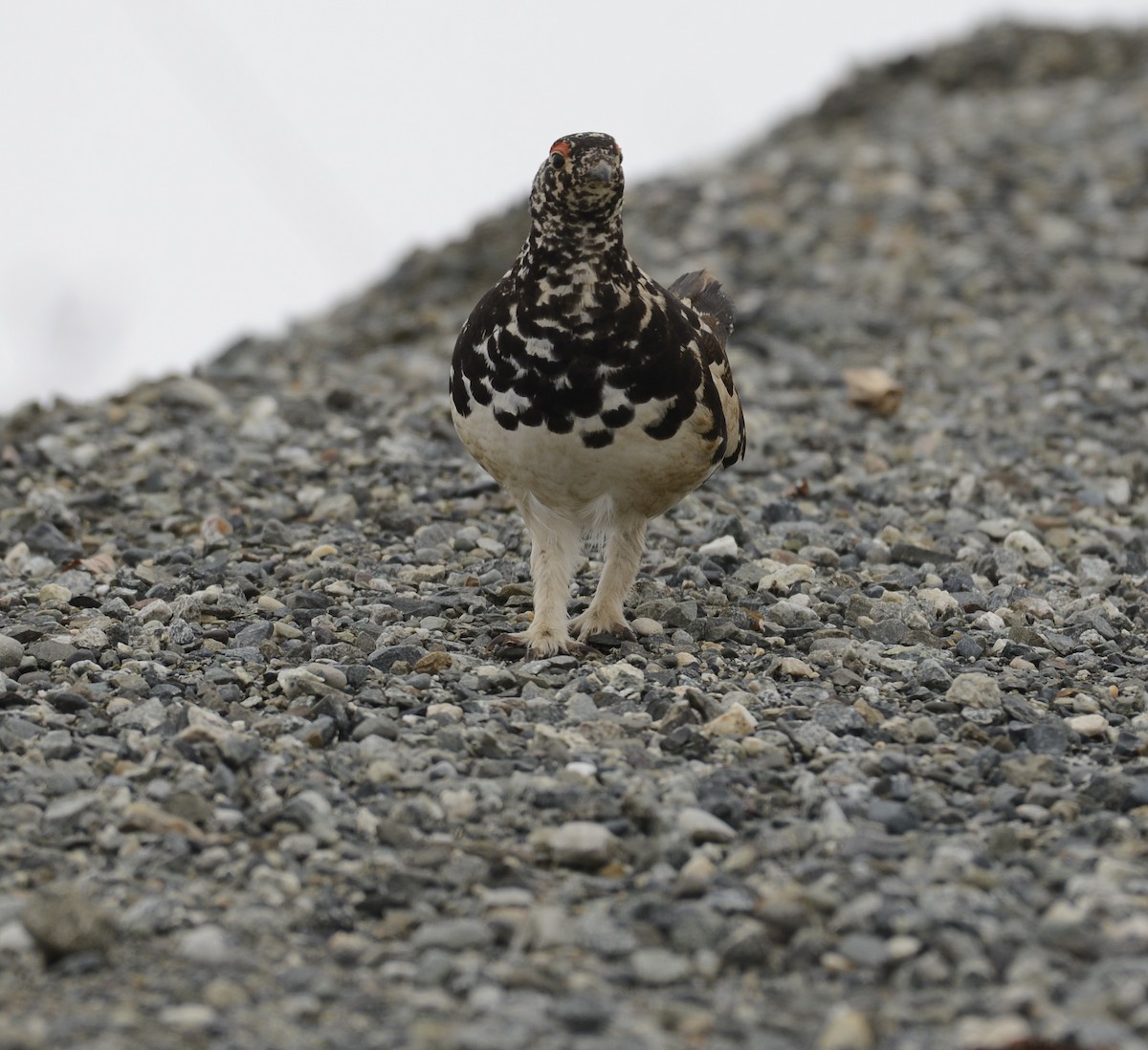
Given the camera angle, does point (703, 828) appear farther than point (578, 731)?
No

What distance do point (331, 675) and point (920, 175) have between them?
35.3 ft

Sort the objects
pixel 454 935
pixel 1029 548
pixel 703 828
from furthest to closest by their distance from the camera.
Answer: pixel 1029 548, pixel 703 828, pixel 454 935

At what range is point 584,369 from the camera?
19.3 feet

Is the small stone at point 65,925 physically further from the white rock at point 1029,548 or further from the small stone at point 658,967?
the white rock at point 1029,548

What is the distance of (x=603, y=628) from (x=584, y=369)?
1.28 metres

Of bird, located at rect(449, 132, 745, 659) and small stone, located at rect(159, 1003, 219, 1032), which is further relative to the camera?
bird, located at rect(449, 132, 745, 659)

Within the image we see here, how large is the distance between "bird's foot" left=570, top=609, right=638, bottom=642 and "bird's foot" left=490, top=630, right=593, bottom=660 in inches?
6.2

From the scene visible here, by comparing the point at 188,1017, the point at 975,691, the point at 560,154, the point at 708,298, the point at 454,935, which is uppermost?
the point at 560,154

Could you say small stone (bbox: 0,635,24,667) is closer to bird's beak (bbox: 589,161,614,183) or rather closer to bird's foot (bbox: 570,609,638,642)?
bird's foot (bbox: 570,609,638,642)

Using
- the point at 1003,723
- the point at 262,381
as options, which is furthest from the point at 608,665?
the point at 262,381

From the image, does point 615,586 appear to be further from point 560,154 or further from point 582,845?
point 582,845

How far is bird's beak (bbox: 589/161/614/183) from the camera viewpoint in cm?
588

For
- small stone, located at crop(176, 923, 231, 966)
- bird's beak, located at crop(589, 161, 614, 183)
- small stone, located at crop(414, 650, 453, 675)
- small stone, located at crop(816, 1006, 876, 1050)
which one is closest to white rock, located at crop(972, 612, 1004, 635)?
small stone, located at crop(414, 650, 453, 675)

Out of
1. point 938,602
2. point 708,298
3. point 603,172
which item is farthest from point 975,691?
point 708,298
